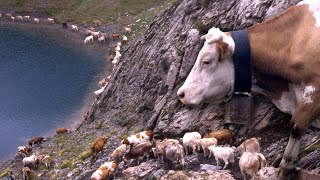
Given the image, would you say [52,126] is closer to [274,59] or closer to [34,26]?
[274,59]

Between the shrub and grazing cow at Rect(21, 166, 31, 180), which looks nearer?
the shrub

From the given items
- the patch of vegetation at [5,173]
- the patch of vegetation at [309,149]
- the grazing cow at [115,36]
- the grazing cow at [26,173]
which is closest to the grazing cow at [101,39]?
the grazing cow at [115,36]

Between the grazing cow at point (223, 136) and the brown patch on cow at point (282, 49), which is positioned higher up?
the brown patch on cow at point (282, 49)

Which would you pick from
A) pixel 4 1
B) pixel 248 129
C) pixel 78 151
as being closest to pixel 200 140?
pixel 248 129

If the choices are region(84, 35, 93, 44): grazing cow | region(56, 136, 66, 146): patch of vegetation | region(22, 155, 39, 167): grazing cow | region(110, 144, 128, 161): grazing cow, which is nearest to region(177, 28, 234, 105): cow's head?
region(110, 144, 128, 161): grazing cow

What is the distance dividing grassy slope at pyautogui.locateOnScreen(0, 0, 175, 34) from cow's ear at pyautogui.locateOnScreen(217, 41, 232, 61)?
56523 mm

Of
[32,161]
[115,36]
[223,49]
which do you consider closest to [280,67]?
[223,49]

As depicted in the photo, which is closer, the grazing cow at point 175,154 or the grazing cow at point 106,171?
the grazing cow at point 175,154

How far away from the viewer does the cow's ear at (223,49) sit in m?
7.00

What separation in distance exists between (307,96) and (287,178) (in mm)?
2006

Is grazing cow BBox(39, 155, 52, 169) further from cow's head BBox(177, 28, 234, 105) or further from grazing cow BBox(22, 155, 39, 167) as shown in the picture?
cow's head BBox(177, 28, 234, 105)

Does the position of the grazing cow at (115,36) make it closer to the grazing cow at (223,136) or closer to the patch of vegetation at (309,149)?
the grazing cow at (223,136)

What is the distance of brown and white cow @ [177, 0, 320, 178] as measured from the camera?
684cm

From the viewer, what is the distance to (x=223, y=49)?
23.1 ft
